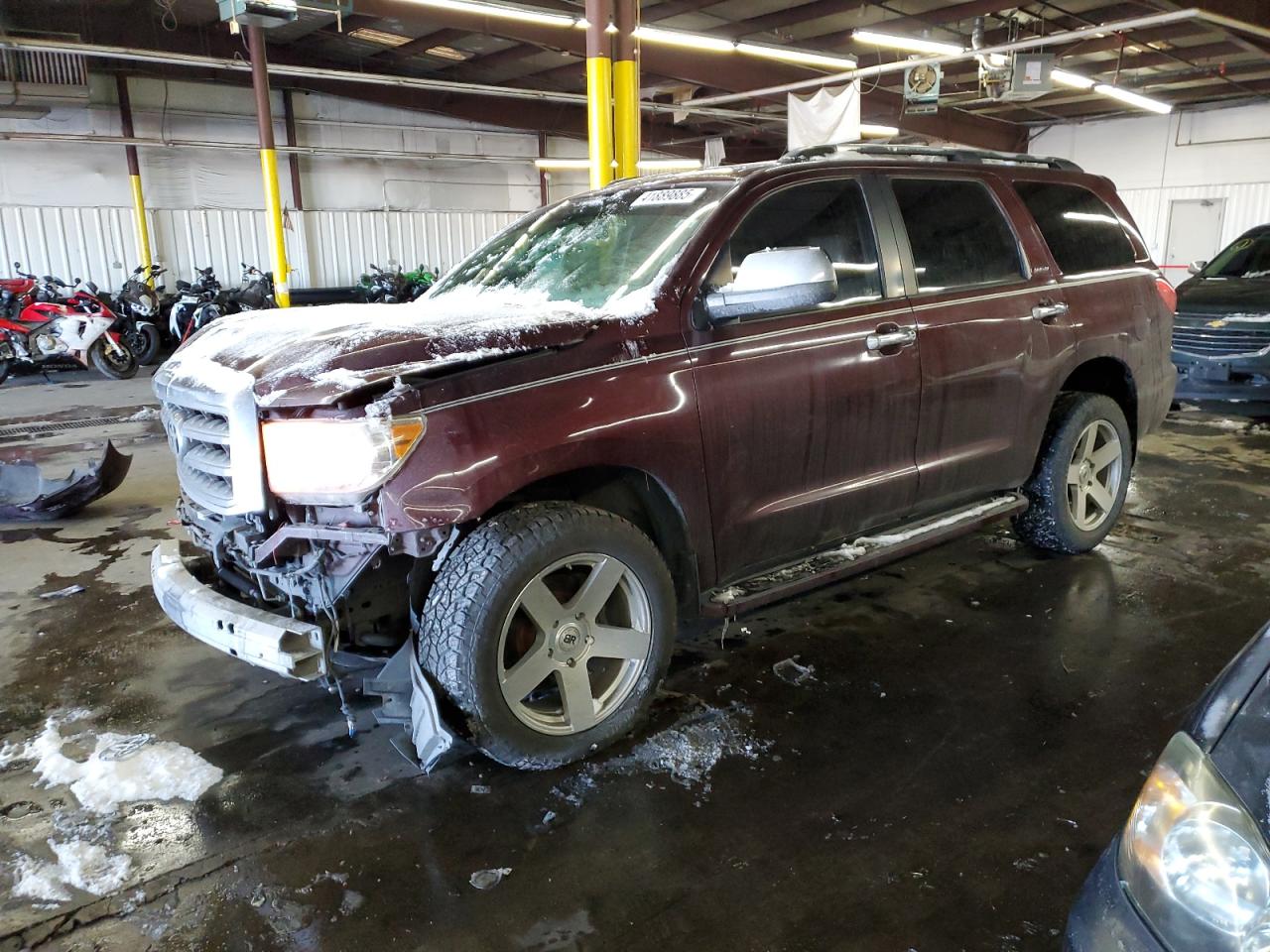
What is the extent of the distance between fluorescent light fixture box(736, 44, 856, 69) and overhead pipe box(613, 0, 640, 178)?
3926 millimetres

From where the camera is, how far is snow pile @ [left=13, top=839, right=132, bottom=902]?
7.44ft

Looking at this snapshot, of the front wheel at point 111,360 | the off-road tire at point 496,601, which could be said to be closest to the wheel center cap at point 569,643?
the off-road tire at point 496,601

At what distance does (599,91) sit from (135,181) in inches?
441

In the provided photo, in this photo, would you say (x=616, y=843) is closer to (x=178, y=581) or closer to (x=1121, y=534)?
(x=178, y=581)

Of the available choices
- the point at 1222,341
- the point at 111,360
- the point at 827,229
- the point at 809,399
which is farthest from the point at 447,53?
the point at 809,399

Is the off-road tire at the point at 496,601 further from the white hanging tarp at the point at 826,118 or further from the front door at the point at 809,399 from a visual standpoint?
the white hanging tarp at the point at 826,118

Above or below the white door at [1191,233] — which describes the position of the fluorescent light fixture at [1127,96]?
above

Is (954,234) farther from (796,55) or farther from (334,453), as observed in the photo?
(796,55)

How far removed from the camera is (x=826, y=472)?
3.20 meters

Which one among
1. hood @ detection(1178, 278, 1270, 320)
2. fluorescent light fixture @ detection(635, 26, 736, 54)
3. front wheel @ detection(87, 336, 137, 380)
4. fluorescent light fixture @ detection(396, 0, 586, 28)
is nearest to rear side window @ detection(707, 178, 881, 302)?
hood @ detection(1178, 278, 1270, 320)

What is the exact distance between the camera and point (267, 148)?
37.4 feet

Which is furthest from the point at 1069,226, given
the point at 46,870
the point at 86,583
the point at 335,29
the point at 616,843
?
the point at 335,29

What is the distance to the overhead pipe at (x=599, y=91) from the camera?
649 cm

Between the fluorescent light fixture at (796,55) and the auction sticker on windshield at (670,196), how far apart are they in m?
7.97
